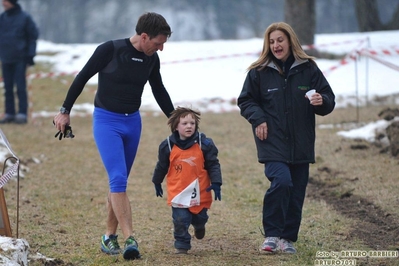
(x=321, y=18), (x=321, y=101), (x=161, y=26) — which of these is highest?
(x=321, y=18)

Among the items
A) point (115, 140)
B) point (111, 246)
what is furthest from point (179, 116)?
point (111, 246)

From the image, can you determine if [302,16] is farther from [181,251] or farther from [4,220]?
[4,220]

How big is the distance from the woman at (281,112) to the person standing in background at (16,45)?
9382 millimetres

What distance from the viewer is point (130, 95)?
652cm

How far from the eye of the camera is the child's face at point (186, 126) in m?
6.44

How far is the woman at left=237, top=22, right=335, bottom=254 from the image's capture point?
6.46 m

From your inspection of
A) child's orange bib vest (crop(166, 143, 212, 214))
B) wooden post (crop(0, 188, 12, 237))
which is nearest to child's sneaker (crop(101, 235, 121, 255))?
child's orange bib vest (crop(166, 143, 212, 214))

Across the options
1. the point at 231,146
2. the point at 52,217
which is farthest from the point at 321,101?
the point at 231,146

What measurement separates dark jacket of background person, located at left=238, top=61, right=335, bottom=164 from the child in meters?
0.41

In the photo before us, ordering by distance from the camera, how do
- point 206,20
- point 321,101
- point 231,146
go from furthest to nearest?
point 206,20, point 231,146, point 321,101

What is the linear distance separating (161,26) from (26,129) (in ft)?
31.3

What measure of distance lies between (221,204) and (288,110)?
2.90 m

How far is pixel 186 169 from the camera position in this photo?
255 inches

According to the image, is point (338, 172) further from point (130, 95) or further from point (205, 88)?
point (205, 88)
